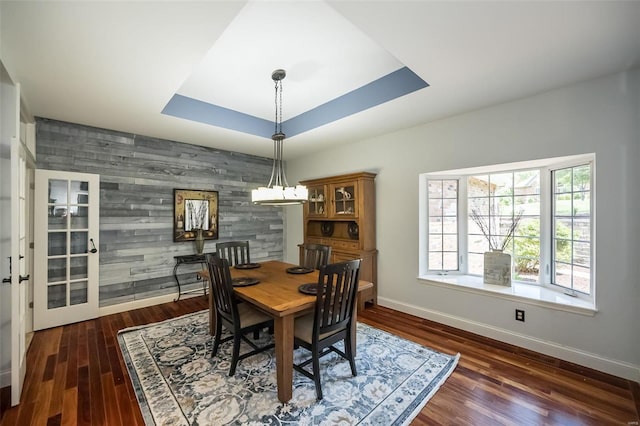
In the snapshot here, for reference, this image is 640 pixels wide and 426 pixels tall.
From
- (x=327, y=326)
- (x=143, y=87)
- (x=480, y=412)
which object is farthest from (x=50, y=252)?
(x=480, y=412)

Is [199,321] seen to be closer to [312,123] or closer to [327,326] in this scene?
[327,326]

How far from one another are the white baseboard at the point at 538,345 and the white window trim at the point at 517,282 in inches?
13.8

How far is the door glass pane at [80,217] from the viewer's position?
3373 mm

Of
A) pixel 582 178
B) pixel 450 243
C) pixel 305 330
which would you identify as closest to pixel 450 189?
pixel 450 243

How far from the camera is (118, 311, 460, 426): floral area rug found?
70.9 inches

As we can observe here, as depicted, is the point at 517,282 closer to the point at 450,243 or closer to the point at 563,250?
the point at 563,250

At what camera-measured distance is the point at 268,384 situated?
212 cm

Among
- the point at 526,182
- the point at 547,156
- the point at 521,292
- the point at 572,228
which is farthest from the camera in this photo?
the point at 526,182

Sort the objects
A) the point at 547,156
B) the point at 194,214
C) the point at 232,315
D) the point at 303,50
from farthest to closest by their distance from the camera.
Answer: the point at 194,214
the point at 547,156
the point at 303,50
the point at 232,315

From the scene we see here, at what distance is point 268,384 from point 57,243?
315 centimetres

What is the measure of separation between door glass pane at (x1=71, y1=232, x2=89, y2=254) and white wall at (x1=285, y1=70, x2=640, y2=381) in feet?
12.8

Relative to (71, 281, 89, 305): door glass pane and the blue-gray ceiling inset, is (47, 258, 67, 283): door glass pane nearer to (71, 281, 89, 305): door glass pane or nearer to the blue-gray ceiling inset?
(71, 281, 89, 305): door glass pane

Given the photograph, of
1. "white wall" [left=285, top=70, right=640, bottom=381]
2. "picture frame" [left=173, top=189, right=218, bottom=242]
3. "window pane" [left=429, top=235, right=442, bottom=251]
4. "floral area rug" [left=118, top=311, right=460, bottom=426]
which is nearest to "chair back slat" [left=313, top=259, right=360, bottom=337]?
"floral area rug" [left=118, top=311, right=460, bottom=426]

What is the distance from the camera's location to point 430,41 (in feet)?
5.95
